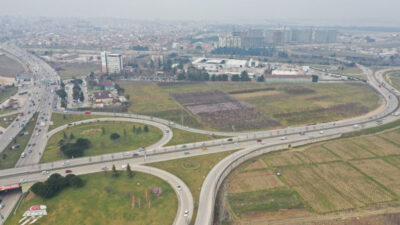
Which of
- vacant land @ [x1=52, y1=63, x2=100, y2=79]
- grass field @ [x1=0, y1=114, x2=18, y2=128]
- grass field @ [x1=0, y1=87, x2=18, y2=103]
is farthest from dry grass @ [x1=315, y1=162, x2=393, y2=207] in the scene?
vacant land @ [x1=52, y1=63, x2=100, y2=79]

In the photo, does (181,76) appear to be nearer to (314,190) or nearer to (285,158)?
(285,158)

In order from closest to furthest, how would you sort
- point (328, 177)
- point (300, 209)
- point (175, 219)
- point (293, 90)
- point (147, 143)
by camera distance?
point (175, 219), point (300, 209), point (328, 177), point (147, 143), point (293, 90)

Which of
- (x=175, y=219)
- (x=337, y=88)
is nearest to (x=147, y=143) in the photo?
(x=175, y=219)

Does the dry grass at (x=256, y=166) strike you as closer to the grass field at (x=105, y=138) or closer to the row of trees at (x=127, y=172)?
the row of trees at (x=127, y=172)

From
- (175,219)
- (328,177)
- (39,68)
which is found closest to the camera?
(175,219)

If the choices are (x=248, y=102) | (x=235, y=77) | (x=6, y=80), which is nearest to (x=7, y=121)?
(x=6, y=80)

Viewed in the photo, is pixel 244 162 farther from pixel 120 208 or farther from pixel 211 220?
pixel 120 208
